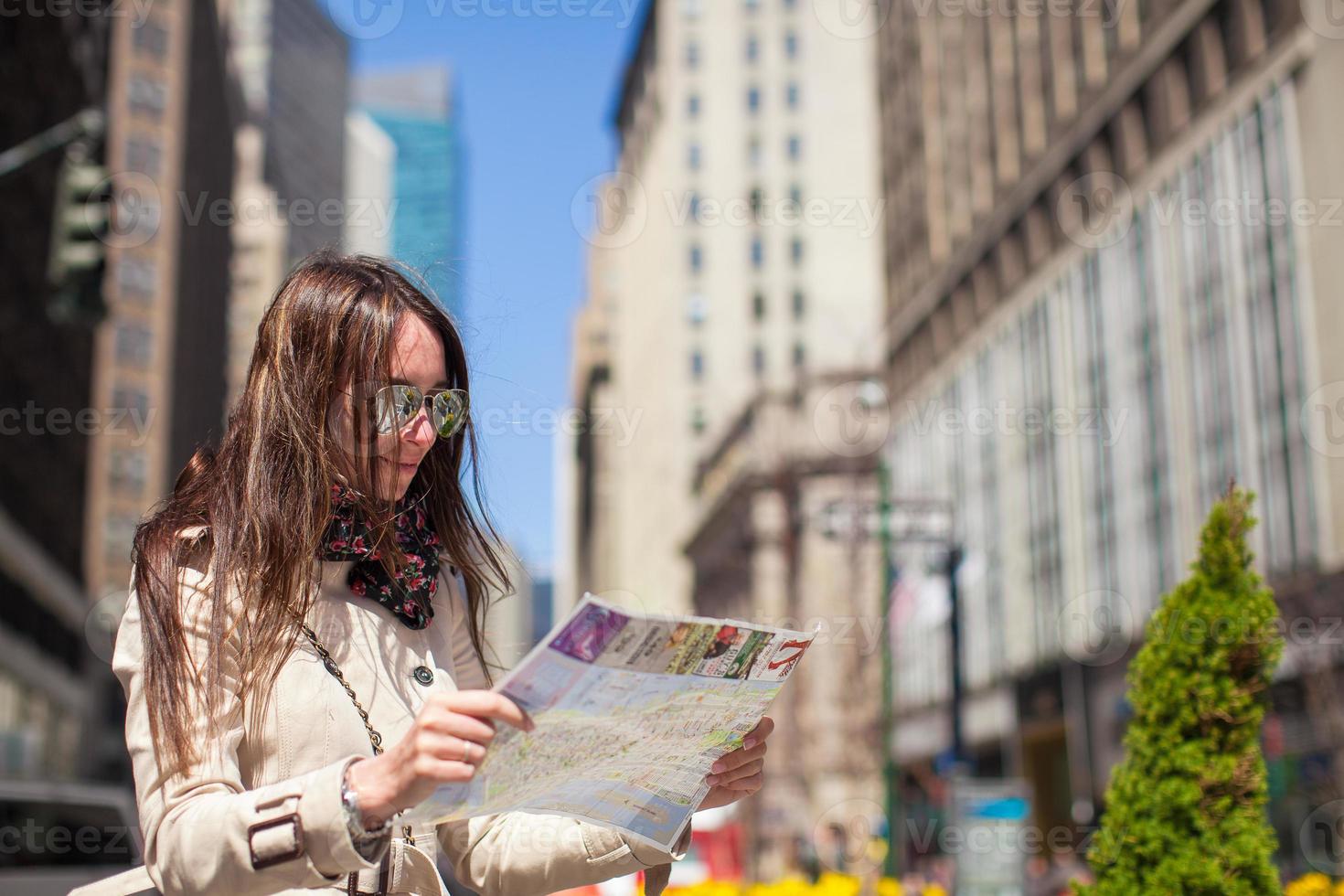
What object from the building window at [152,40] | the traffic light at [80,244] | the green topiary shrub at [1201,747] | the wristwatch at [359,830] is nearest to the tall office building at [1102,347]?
the traffic light at [80,244]

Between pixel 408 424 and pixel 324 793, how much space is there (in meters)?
0.63

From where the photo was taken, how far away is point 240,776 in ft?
7.49

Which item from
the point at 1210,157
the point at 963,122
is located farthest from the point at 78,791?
the point at 963,122

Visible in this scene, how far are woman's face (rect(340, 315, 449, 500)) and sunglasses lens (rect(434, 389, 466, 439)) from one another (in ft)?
0.08

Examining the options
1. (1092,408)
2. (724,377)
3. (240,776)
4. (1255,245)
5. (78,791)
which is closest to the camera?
(240,776)

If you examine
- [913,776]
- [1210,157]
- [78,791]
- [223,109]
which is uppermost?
[223,109]

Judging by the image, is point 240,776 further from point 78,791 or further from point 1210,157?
point 1210,157

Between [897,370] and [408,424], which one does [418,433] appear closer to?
[408,424]

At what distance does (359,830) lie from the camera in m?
2.03

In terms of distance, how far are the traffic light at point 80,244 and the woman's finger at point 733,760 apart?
9.10m

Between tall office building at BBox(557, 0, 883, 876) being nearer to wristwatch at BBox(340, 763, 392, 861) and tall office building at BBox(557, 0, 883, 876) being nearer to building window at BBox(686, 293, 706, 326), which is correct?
building window at BBox(686, 293, 706, 326)

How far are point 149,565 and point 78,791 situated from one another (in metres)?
6.76

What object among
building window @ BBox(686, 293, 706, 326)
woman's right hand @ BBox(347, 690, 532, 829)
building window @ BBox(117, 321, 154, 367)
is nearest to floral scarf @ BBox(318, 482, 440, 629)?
woman's right hand @ BBox(347, 690, 532, 829)

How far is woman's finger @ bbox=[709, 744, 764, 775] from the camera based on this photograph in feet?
8.63
